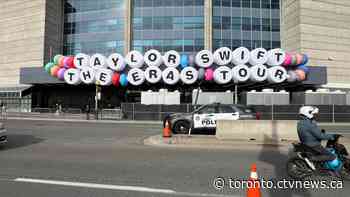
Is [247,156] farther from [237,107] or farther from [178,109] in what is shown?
[178,109]

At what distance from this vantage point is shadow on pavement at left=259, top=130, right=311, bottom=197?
537 centimetres

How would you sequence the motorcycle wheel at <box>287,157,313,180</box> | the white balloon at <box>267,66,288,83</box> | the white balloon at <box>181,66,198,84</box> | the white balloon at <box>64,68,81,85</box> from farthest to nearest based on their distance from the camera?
the white balloon at <box>64,68,81,85</box> < the white balloon at <box>267,66,288,83</box> < the white balloon at <box>181,66,198,84</box> < the motorcycle wheel at <box>287,157,313,180</box>

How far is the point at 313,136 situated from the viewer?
19.4 ft

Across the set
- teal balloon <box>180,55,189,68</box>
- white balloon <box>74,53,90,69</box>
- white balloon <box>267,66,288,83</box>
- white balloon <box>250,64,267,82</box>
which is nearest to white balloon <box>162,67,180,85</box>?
teal balloon <box>180,55,189,68</box>

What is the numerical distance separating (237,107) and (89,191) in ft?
34.6

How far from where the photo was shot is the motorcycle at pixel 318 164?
5.97 meters

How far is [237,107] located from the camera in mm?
14750

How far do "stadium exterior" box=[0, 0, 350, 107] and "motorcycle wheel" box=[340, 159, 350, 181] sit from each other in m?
35.7

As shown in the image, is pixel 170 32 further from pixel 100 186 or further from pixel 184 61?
pixel 100 186

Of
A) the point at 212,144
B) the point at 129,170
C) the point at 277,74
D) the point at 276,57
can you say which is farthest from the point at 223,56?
the point at 129,170

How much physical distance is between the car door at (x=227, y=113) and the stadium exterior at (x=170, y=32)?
27068 mm

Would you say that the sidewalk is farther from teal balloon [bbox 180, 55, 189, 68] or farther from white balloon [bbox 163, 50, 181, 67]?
teal balloon [bbox 180, 55, 189, 68]

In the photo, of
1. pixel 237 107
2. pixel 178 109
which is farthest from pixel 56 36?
pixel 237 107

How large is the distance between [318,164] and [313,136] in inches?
27.7
